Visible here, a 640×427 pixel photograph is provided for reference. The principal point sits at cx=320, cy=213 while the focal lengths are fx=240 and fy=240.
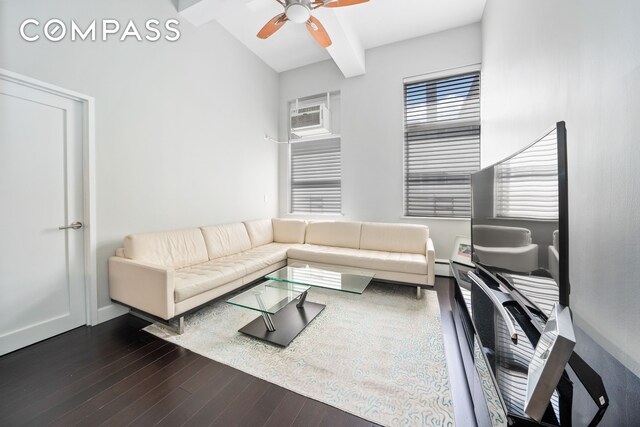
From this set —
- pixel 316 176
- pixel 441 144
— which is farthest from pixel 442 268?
pixel 316 176

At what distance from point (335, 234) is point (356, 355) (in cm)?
204

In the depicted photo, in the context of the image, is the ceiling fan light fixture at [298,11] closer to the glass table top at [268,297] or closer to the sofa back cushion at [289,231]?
the glass table top at [268,297]

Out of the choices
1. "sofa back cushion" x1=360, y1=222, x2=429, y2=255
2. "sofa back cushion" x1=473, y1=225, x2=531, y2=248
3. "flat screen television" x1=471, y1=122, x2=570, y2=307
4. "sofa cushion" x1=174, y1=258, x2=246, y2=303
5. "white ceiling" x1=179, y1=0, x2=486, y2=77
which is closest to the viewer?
"flat screen television" x1=471, y1=122, x2=570, y2=307

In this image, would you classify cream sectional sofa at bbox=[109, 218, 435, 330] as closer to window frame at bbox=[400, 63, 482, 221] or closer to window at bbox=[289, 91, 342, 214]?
window frame at bbox=[400, 63, 482, 221]

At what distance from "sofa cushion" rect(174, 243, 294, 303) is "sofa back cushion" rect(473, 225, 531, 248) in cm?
214

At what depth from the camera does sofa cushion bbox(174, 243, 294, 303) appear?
2001mm

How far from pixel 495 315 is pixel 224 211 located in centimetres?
322

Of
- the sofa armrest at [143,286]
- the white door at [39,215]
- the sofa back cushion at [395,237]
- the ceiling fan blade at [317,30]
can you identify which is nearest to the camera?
the white door at [39,215]

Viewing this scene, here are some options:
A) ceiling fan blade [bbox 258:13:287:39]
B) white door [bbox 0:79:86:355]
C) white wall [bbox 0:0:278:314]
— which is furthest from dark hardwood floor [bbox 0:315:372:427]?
ceiling fan blade [bbox 258:13:287:39]

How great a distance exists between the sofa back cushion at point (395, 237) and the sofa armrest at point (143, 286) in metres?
2.38

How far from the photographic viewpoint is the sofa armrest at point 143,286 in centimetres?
185

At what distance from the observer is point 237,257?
296 centimetres

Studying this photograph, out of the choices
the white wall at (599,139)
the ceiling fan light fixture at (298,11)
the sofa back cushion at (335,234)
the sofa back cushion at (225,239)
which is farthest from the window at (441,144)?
the sofa back cushion at (225,239)

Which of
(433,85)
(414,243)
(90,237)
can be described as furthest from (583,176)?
(90,237)
